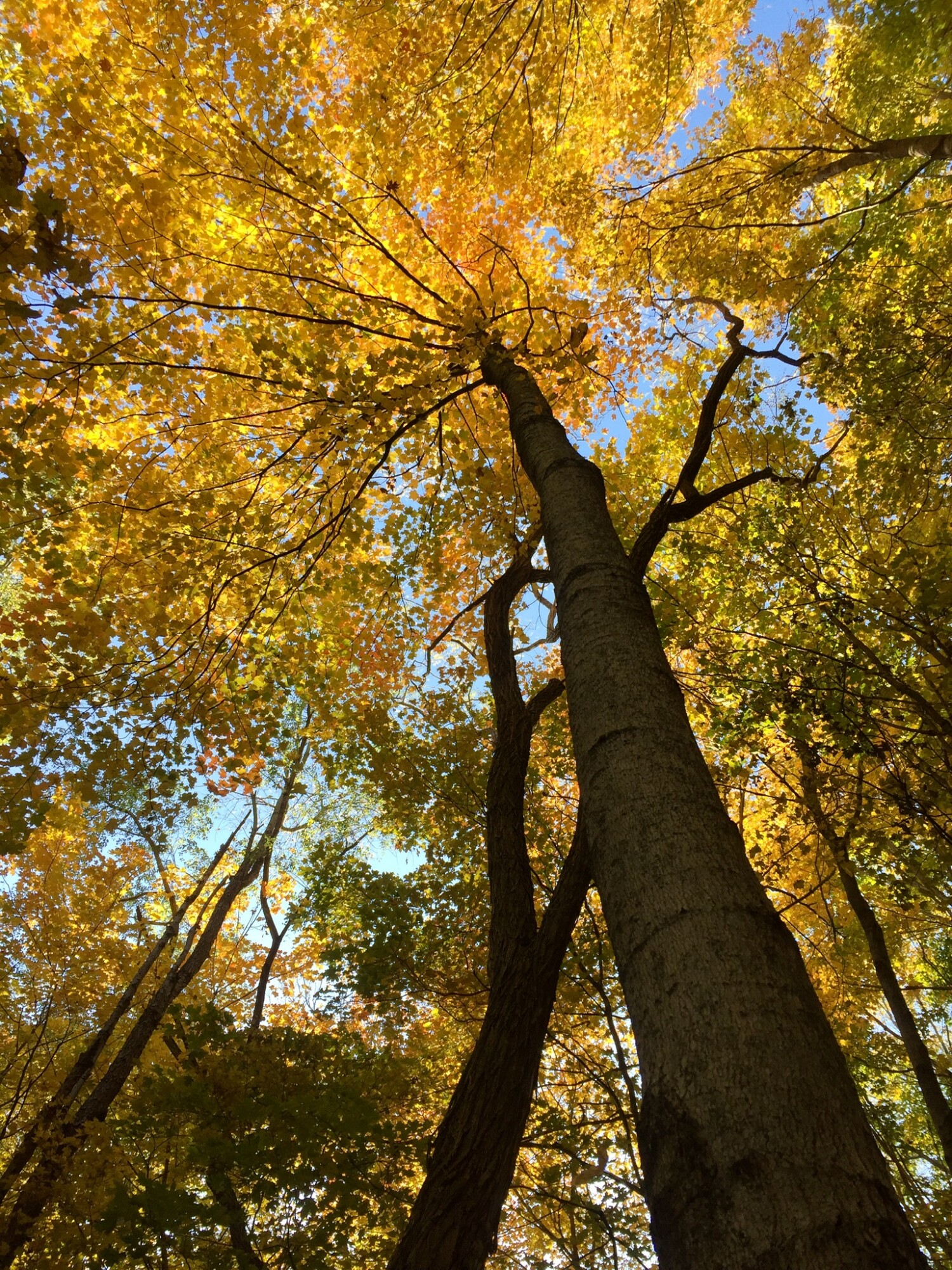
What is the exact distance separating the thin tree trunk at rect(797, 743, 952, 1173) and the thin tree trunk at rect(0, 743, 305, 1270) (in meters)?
5.48

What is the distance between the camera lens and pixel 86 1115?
6934mm

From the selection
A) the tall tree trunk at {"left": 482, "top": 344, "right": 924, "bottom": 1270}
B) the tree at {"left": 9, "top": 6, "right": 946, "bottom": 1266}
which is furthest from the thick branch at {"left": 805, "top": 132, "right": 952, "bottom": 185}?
the tall tree trunk at {"left": 482, "top": 344, "right": 924, "bottom": 1270}

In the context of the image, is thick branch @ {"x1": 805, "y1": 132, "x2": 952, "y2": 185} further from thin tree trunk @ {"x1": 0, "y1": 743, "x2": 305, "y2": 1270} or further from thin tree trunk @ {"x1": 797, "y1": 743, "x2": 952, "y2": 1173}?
thin tree trunk @ {"x1": 0, "y1": 743, "x2": 305, "y2": 1270}

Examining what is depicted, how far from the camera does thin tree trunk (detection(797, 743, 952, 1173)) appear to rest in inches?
196

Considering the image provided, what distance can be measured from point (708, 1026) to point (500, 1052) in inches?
80.4

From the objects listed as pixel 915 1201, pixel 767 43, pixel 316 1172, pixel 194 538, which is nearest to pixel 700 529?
pixel 767 43

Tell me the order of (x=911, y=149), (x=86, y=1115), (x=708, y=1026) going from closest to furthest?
(x=708, y=1026) → (x=911, y=149) → (x=86, y=1115)

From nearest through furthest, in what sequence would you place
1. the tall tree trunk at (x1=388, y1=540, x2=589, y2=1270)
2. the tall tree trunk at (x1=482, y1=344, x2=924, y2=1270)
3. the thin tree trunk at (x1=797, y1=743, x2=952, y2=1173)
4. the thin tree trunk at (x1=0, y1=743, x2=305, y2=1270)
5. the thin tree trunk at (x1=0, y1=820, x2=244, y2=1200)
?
the tall tree trunk at (x1=482, y1=344, x2=924, y2=1270) → the tall tree trunk at (x1=388, y1=540, x2=589, y2=1270) → the thin tree trunk at (x1=797, y1=743, x2=952, y2=1173) → the thin tree trunk at (x1=0, y1=743, x2=305, y2=1270) → the thin tree trunk at (x1=0, y1=820, x2=244, y2=1200)

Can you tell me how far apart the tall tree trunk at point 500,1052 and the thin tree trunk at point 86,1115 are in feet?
15.3

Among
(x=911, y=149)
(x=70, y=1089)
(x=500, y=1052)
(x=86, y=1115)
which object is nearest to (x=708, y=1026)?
(x=500, y=1052)

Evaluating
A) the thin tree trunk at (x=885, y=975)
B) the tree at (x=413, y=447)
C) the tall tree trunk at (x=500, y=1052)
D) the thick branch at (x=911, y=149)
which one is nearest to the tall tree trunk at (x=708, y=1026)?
the tree at (x=413, y=447)

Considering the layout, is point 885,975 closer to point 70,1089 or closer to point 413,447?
point 413,447

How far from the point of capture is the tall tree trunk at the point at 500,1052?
2.41 metres

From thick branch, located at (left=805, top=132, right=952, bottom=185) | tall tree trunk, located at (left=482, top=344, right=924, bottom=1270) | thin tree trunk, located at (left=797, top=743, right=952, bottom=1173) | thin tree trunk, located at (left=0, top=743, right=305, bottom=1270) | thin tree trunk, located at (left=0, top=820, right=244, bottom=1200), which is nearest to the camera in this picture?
tall tree trunk, located at (left=482, top=344, right=924, bottom=1270)
